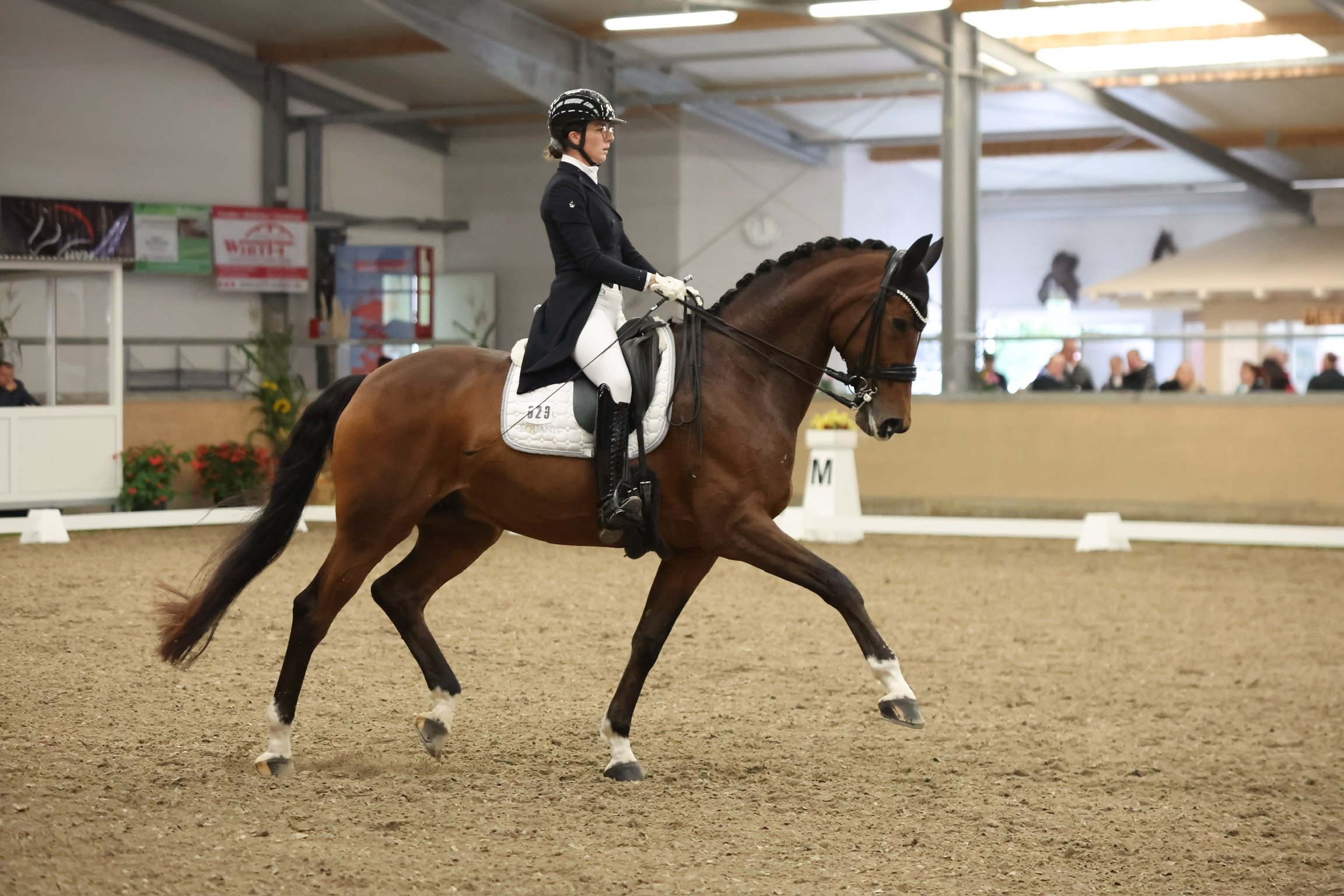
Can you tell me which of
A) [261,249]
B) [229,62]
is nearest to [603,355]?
[261,249]

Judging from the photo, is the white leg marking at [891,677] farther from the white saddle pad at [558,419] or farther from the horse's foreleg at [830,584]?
the white saddle pad at [558,419]

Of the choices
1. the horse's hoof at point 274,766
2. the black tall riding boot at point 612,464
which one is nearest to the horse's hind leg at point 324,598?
the horse's hoof at point 274,766

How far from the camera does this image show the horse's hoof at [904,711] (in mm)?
3824

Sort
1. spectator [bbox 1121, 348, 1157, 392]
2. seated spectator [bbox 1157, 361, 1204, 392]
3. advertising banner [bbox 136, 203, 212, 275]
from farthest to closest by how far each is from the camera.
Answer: advertising banner [bbox 136, 203, 212, 275]
spectator [bbox 1121, 348, 1157, 392]
seated spectator [bbox 1157, 361, 1204, 392]

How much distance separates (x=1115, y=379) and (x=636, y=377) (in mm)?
10222

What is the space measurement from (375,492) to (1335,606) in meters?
6.00

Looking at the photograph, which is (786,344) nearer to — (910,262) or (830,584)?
(910,262)

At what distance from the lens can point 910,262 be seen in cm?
409

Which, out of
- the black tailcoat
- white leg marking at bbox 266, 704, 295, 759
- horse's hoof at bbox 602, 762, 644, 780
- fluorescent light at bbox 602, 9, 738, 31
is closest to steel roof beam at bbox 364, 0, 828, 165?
fluorescent light at bbox 602, 9, 738, 31

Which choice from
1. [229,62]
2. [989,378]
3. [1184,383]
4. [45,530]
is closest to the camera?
[45,530]

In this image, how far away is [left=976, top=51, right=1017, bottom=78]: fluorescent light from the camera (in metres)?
13.7

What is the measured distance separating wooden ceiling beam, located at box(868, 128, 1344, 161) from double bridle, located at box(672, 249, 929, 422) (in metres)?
15.9

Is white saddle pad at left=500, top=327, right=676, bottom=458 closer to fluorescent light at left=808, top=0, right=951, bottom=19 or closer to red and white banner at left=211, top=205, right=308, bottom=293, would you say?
fluorescent light at left=808, top=0, right=951, bottom=19

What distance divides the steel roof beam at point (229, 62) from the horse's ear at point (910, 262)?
14.4 metres
